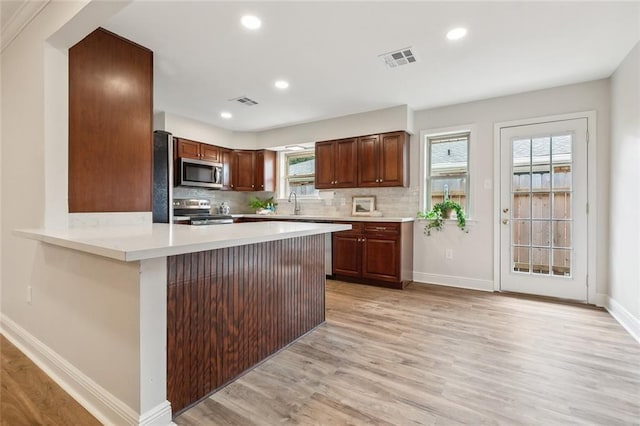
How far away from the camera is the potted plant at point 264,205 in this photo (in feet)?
18.8

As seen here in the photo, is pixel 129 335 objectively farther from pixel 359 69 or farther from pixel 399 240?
pixel 399 240

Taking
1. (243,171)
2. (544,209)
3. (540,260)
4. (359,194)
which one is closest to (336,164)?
(359,194)

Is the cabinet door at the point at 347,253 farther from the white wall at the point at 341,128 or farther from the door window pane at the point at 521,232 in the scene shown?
the door window pane at the point at 521,232

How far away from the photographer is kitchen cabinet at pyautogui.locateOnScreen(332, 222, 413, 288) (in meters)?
3.98

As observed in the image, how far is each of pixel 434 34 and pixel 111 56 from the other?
101 inches

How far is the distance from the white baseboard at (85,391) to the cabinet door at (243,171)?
371cm

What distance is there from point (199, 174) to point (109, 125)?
2.52 meters

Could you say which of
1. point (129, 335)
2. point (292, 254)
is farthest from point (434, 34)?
point (129, 335)

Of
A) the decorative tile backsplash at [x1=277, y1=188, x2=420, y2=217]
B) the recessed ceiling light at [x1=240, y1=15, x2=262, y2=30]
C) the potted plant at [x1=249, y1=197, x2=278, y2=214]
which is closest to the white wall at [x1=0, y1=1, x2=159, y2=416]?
the recessed ceiling light at [x1=240, y1=15, x2=262, y2=30]

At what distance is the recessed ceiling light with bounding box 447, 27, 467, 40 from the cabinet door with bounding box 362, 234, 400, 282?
2.30m

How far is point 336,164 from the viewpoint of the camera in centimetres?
478

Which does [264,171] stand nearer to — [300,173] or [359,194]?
[300,173]

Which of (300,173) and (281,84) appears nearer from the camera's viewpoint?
(281,84)

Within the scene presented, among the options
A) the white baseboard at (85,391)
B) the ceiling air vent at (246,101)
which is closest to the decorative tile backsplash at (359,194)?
the ceiling air vent at (246,101)
